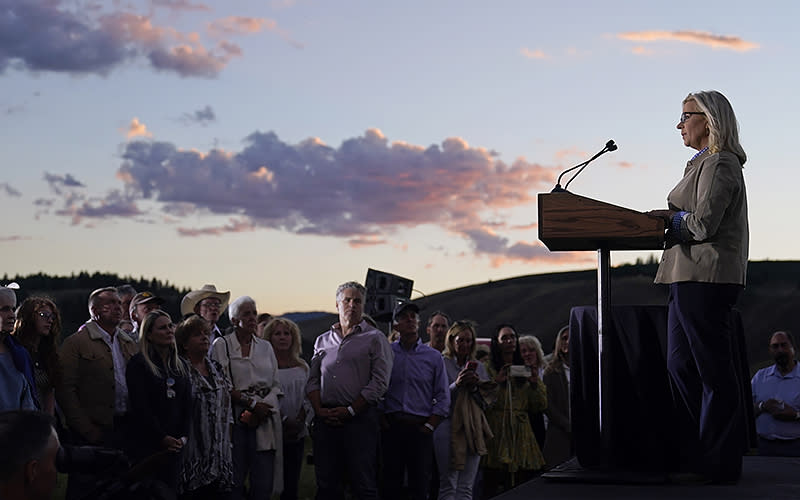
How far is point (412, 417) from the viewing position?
25.5 ft

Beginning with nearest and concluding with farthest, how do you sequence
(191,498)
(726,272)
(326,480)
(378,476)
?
(726,272), (191,498), (326,480), (378,476)

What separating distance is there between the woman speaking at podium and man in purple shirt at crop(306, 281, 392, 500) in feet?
11.2

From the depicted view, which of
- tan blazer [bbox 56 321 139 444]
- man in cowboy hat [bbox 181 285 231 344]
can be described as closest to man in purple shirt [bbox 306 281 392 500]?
man in cowboy hat [bbox 181 285 231 344]

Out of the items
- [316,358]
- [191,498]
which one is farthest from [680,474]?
[316,358]

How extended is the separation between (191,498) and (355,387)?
1.44 metres

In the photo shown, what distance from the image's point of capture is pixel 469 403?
806cm

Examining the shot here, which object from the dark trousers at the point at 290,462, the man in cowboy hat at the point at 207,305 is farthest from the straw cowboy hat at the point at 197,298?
the dark trousers at the point at 290,462

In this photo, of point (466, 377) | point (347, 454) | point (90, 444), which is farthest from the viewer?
point (466, 377)

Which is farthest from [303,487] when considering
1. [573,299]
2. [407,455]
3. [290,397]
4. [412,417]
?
[573,299]

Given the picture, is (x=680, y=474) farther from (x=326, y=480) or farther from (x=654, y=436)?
(x=326, y=480)

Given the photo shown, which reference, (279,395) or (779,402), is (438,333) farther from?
(779,402)

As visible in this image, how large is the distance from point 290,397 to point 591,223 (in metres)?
4.58

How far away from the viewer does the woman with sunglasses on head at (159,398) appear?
5.90m

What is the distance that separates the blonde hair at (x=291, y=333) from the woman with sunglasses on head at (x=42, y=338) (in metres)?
2.12
